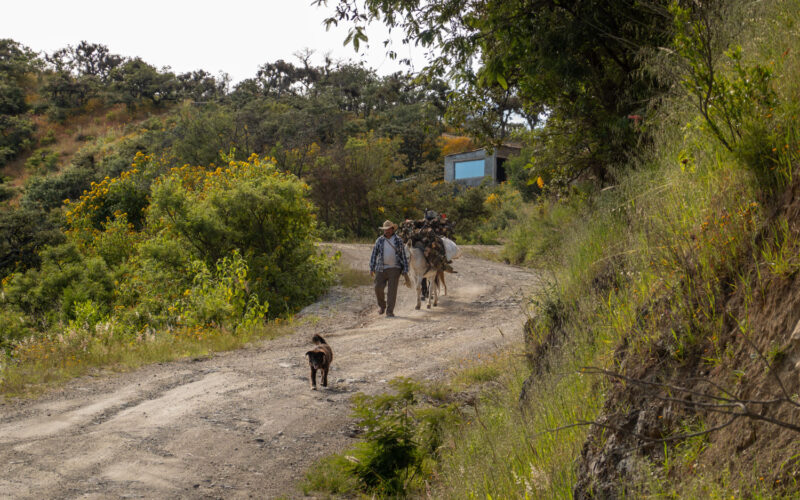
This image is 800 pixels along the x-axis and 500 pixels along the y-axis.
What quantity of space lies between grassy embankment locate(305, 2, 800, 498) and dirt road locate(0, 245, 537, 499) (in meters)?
0.73

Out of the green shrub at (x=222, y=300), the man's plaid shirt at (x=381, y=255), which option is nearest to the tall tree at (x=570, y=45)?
the man's plaid shirt at (x=381, y=255)

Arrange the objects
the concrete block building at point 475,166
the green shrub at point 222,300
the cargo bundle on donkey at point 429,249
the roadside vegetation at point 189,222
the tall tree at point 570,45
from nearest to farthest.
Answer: the tall tree at point 570,45 < the roadside vegetation at point 189,222 < the green shrub at point 222,300 < the cargo bundle on donkey at point 429,249 < the concrete block building at point 475,166

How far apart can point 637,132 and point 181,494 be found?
6454 mm

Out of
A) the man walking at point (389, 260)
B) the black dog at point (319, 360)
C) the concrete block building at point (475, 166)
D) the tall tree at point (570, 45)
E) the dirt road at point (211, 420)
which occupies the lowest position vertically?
the dirt road at point (211, 420)

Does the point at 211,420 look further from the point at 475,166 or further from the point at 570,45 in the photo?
the point at 475,166

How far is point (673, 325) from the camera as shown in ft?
11.7

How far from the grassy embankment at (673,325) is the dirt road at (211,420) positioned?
73cm

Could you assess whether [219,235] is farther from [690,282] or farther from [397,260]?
[690,282]

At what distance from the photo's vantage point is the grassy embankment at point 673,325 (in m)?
2.93

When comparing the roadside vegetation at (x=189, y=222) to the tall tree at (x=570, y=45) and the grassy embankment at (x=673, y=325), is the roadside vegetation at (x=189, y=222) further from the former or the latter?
the grassy embankment at (x=673, y=325)

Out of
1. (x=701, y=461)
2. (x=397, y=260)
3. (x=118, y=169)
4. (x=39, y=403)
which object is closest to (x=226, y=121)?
(x=118, y=169)

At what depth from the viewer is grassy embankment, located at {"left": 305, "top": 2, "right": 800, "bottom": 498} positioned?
2.93 m

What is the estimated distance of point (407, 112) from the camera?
56.9 m

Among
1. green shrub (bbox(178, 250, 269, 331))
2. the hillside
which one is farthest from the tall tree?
green shrub (bbox(178, 250, 269, 331))
